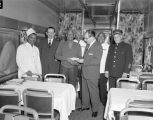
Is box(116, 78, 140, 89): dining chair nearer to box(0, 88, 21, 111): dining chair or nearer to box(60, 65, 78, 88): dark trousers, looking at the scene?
box(60, 65, 78, 88): dark trousers

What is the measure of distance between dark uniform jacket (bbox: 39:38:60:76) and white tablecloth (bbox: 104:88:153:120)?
1982 millimetres

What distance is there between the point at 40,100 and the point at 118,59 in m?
2.19

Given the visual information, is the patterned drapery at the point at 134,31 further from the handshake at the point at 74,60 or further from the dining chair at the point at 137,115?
the dining chair at the point at 137,115

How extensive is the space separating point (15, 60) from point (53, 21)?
442 cm

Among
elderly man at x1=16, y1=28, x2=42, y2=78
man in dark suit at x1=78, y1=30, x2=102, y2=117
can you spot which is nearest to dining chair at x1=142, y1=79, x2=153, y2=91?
man in dark suit at x1=78, y1=30, x2=102, y2=117

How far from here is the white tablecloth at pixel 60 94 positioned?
3227 mm

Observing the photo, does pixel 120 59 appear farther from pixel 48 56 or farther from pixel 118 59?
pixel 48 56

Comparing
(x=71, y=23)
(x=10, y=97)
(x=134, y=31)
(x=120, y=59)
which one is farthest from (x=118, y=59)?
(x=71, y=23)

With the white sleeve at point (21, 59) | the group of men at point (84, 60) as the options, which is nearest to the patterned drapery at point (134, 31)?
the group of men at point (84, 60)

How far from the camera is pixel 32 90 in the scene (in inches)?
121

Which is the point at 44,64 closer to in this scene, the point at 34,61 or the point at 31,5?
the point at 34,61

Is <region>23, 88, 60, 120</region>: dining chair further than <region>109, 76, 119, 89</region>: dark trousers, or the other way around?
<region>109, 76, 119, 89</region>: dark trousers

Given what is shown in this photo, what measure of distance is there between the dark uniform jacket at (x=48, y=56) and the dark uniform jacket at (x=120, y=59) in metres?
1.29

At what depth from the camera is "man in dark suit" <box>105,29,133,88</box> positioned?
461 centimetres
